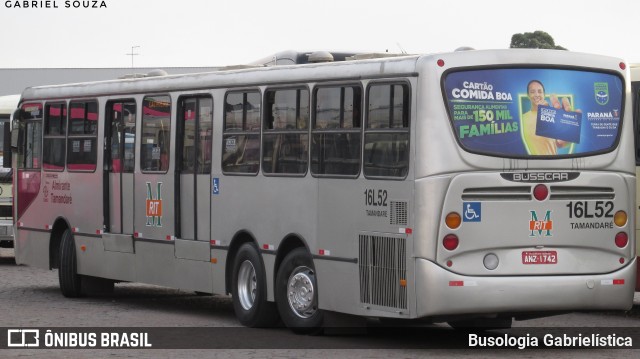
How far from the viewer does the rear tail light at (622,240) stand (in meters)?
14.4

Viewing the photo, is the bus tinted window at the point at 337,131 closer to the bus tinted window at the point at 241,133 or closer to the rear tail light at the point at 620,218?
the bus tinted window at the point at 241,133

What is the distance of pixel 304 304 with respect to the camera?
15398 mm

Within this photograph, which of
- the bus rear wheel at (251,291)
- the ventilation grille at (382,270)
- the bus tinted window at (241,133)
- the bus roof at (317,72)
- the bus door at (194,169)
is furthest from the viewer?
the bus door at (194,169)

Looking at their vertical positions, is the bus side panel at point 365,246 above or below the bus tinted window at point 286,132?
below

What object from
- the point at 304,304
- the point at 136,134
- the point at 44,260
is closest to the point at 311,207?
the point at 304,304

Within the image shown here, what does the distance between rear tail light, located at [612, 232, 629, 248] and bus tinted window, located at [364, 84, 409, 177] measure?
88.6 inches

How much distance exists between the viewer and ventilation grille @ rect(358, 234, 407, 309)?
13.8 meters

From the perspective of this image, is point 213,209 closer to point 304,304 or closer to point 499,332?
point 304,304

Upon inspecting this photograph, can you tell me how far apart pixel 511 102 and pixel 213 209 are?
464 cm

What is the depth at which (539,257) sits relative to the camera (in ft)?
45.4

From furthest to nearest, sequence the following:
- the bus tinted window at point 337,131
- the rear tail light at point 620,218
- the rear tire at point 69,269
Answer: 1. the rear tire at point 69,269
2. the bus tinted window at point 337,131
3. the rear tail light at point 620,218

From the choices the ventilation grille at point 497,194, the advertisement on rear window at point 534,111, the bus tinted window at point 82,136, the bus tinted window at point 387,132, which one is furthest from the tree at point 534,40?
the ventilation grille at point 497,194

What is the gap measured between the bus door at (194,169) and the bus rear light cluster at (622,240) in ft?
16.7

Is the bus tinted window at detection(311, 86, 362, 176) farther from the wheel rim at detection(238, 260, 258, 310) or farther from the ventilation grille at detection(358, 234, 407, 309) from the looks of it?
the wheel rim at detection(238, 260, 258, 310)
